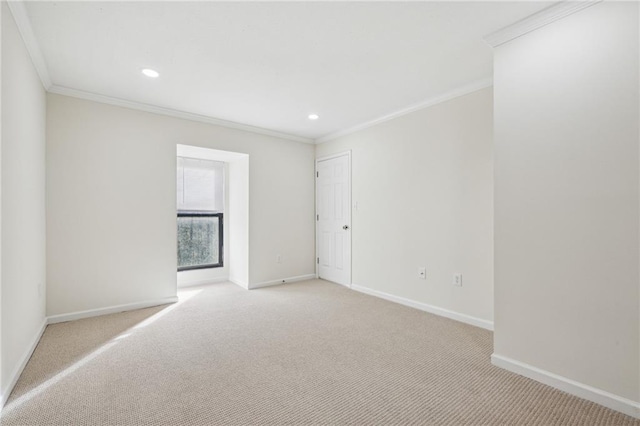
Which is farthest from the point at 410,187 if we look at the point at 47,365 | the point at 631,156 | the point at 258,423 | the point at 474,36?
the point at 47,365

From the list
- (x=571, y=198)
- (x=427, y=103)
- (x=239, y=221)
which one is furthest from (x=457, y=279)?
(x=239, y=221)

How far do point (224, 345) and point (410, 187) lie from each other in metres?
2.64

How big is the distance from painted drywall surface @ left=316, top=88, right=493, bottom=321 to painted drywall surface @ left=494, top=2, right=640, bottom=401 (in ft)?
2.57

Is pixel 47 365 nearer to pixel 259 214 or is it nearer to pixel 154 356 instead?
pixel 154 356

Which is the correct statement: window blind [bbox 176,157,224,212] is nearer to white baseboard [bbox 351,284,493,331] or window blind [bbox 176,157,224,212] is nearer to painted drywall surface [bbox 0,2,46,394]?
painted drywall surface [bbox 0,2,46,394]

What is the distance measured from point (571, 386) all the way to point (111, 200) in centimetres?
437

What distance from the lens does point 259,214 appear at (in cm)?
452

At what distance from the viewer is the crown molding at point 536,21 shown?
5.86 ft

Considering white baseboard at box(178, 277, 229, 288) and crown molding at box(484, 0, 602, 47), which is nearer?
crown molding at box(484, 0, 602, 47)

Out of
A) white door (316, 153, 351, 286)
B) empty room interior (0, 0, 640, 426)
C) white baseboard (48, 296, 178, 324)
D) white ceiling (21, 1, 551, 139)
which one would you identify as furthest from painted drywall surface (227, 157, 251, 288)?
white ceiling (21, 1, 551, 139)

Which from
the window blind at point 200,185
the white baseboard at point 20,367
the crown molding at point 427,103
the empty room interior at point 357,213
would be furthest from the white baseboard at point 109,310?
the crown molding at point 427,103

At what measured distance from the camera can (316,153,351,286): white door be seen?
14.8ft

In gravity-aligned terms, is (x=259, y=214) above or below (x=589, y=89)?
below

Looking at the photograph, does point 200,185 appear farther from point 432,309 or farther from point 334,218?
point 432,309
